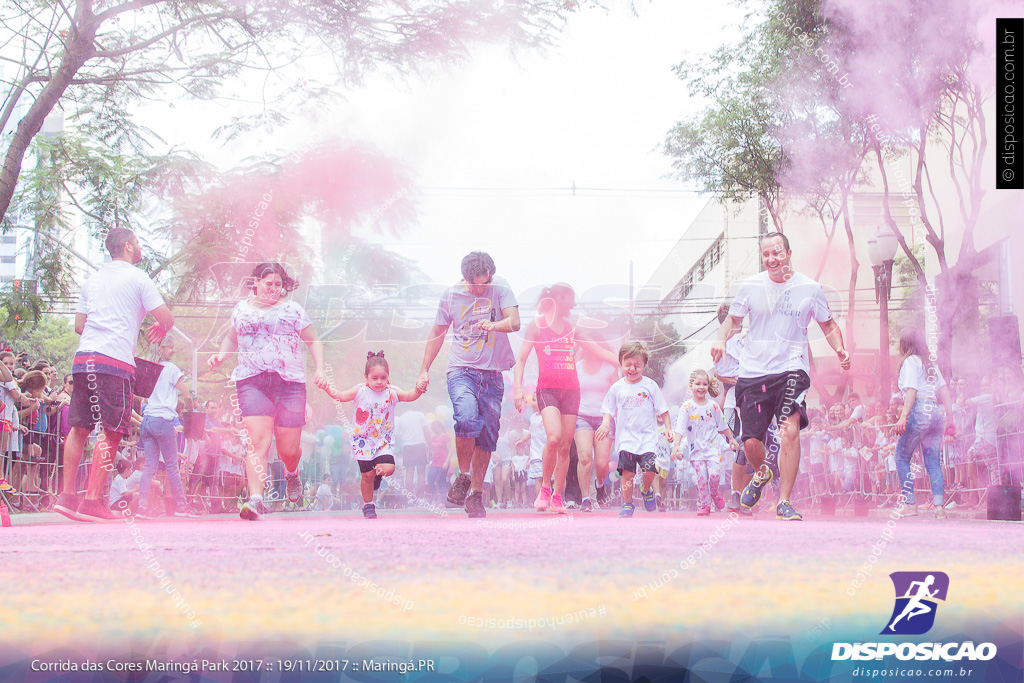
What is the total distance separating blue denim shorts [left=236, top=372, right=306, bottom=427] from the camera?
435 centimetres

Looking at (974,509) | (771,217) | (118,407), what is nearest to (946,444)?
(974,509)

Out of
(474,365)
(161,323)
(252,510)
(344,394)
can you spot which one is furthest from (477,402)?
(161,323)

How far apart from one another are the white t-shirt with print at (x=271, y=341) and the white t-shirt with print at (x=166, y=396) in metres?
0.65

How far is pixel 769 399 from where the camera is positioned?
15.1ft

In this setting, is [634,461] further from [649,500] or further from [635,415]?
[649,500]

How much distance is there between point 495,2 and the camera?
3.43 m

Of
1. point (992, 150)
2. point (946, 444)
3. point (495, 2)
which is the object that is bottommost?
point (946, 444)

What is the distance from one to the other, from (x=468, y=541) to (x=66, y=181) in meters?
2.25

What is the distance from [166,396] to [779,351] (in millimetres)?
3611

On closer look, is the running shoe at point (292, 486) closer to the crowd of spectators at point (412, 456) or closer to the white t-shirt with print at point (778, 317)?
the crowd of spectators at point (412, 456)

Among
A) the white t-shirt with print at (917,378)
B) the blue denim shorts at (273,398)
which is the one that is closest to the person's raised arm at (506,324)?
the blue denim shorts at (273,398)

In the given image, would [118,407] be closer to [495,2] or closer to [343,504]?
[343,504]

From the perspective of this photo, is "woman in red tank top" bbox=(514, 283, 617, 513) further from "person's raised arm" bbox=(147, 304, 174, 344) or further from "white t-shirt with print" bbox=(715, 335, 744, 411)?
"person's raised arm" bbox=(147, 304, 174, 344)

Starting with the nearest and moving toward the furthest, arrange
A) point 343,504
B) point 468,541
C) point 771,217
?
1. point 468,541
2. point 771,217
3. point 343,504
